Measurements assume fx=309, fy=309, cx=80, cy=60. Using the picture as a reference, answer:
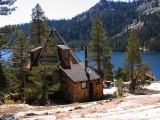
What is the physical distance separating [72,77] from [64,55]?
13.5 feet

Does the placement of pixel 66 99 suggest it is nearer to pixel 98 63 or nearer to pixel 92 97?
pixel 92 97

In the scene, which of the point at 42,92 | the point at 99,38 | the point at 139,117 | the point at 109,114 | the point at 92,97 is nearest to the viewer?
the point at 139,117

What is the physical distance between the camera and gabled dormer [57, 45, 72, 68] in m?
43.1

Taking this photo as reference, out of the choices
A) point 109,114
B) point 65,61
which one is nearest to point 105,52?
point 65,61

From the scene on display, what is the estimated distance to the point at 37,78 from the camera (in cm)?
3609

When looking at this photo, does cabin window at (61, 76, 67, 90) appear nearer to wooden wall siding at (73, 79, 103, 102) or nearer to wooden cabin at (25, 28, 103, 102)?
wooden cabin at (25, 28, 103, 102)

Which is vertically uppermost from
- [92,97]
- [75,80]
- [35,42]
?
[35,42]

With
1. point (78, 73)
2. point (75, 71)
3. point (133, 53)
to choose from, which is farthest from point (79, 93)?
point (133, 53)

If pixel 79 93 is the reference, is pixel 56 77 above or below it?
above

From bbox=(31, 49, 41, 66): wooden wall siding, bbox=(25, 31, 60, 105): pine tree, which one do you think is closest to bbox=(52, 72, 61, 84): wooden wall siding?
bbox=(31, 49, 41, 66): wooden wall siding

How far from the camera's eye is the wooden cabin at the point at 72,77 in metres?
40.9

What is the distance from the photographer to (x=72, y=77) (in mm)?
40688

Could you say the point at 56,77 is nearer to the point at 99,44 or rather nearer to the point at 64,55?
the point at 64,55

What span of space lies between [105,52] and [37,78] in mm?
24592
